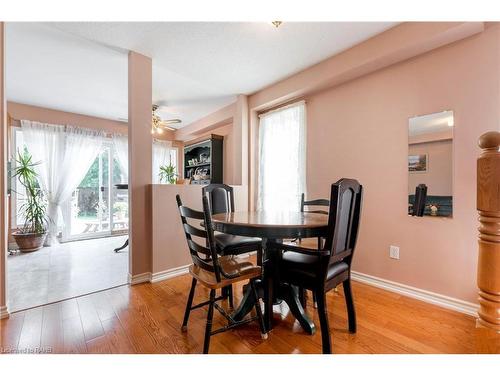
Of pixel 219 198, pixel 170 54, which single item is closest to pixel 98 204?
pixel 219 198

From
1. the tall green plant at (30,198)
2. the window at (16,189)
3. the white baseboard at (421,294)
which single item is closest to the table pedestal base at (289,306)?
the white baseboard at (421,294)

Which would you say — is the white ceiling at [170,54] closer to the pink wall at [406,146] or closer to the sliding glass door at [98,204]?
the pink wall at [406,146]

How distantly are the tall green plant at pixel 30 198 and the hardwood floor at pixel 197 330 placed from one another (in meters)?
2.67

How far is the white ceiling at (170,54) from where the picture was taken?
6.77 ft

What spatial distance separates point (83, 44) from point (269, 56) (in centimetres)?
189

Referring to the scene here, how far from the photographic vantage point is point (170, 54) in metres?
2.46

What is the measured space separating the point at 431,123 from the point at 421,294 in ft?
4.99

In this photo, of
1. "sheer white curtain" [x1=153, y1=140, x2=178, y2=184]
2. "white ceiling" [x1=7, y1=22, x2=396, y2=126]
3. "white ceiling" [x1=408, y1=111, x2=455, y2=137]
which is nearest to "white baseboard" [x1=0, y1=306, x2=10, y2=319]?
"white ceiling" [x1=7, y1=22, x2=396, y2=126]

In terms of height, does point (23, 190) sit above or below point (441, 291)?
above

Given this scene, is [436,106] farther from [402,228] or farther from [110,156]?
[110,156]

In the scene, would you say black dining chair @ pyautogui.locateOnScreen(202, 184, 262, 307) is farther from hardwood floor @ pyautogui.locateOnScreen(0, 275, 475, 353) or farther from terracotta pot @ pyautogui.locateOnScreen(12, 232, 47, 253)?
terracotta pot @ pyautogui.locateOnScreen(12, 232, 47, 253)

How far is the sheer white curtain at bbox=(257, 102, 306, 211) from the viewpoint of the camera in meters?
3.04
